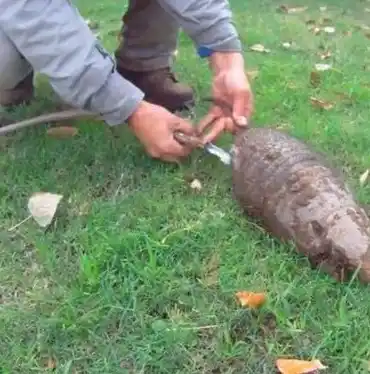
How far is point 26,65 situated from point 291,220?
93cm

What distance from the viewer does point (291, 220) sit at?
1749mm

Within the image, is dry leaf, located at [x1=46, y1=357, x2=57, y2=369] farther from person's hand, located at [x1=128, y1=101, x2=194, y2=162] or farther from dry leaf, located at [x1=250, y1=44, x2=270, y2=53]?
dry leaf, located at [x1=250, y1=44, x2=270, y2=53]

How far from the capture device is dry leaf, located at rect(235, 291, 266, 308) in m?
1.59

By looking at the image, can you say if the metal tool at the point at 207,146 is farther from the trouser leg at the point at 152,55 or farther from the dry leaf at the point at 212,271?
the trouser leg at the point at 152,55

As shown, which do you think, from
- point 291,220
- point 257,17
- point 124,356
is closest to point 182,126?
point 291,220

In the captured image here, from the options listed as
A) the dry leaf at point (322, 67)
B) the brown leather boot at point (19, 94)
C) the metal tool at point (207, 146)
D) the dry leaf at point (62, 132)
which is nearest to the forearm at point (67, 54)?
the metal tool at point (207, 146)

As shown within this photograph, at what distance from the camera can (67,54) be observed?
1.89 m

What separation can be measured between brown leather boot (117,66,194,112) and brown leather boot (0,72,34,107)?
0.30 metres

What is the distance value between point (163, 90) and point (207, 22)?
1.59 feet

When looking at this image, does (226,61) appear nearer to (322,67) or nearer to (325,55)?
(322,67)

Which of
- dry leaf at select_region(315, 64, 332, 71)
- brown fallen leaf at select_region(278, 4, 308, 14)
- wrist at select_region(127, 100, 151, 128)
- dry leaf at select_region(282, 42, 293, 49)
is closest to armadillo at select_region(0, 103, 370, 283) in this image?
wrist at select_region(127, 100, 151, 128)

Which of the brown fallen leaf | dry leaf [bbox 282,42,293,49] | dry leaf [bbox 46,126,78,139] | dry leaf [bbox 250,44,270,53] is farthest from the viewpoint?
the brown fallen leaf

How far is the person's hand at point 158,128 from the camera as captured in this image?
193 centimetres

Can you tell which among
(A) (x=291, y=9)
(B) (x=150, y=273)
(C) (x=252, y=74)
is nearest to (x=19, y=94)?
(C) (x=252, y=74)
